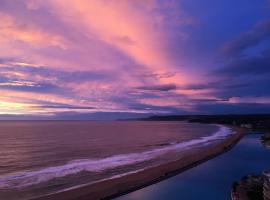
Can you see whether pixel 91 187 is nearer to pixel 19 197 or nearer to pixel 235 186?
pixel 19 197

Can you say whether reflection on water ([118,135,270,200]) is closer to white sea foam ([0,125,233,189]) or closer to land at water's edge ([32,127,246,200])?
land at water's edge ([32,127,246,200])

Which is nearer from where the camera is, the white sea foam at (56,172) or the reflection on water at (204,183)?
the reflection on water at (204,183)

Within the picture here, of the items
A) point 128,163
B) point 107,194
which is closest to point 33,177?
point 107,194

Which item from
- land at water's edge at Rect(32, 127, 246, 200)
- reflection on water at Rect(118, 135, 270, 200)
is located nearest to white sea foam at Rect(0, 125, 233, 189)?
land at water's edge at Rect(32, 127, 246, 200)

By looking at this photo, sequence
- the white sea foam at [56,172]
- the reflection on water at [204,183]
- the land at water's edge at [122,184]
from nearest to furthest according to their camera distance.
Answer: the land at water's edge at [122,184]
the reflection on water at [204,183]
the white sea foam at [56,172]

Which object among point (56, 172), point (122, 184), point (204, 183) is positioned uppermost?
point (204, 183)

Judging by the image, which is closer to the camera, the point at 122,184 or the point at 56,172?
the point at 122,184

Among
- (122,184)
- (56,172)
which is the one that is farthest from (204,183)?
(56,172)

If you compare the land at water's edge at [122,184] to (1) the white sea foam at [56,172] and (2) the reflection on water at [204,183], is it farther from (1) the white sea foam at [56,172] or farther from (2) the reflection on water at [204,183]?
(1) the white sea foam at [56,172]

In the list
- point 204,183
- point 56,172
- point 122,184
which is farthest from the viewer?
point 56,172

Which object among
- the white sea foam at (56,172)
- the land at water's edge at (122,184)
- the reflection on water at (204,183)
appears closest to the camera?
the land at water's edge at (122,184)

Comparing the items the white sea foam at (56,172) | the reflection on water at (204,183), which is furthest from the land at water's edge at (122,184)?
the white sea foam at (56,172)

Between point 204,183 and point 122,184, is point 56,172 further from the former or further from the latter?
point 204,183
